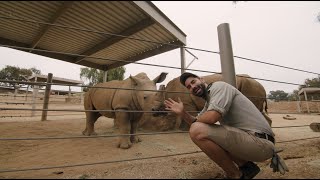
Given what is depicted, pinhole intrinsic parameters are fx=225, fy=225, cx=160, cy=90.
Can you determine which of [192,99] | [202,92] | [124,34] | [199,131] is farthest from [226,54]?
[192,99]

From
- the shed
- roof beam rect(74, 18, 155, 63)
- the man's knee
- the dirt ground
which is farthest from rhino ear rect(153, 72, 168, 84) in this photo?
the man's knee

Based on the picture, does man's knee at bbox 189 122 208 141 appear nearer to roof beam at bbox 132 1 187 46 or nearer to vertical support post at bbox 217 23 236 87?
vertical support post at bbox 217 23 236 87

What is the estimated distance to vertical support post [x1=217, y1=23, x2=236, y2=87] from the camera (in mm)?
2803

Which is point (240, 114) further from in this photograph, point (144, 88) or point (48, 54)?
point (48, 54)

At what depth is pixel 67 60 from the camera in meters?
6.36

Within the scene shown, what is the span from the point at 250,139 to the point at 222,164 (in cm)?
35

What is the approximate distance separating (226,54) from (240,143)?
48.2 inches

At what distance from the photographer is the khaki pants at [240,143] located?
2043 mm

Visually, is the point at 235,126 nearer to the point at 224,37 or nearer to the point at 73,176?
the point at 224,37

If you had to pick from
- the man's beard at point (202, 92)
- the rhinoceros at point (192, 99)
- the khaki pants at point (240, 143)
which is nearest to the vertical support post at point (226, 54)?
the man's beard at point (202, 92)

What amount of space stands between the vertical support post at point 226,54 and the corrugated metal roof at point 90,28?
59 cm

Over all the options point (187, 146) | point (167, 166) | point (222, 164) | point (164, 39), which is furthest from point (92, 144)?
point (222, 164)

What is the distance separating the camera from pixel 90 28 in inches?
147

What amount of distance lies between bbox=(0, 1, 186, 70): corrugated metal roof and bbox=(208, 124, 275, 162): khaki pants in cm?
119
